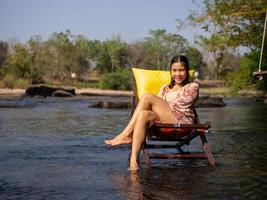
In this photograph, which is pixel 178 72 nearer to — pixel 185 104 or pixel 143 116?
pixel 185 104

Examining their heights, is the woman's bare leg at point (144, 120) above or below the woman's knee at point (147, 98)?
below

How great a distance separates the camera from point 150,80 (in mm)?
6355

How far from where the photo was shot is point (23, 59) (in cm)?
A: 5269

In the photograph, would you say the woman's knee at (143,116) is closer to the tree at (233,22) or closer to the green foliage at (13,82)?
the tree at (233,22)

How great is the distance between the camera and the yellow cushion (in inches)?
A: 249

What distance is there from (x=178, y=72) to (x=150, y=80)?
0.67 meters

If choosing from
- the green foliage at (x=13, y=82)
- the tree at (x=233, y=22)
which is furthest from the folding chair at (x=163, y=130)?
the green foliage at (x=13, y=82)

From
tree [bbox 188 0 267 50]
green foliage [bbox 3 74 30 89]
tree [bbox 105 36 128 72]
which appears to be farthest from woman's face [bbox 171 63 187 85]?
tree [bbox 105 36 128 72]

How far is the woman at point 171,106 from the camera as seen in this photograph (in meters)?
5.42

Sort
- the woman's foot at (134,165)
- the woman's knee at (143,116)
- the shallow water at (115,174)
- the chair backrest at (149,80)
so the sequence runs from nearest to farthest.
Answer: the shallow water at (115,174), the woman's foot at (134,165), the woman's knee at (143,116), the chair backrest at (149,80)

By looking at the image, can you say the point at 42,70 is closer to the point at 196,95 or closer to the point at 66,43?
the point at 66,43

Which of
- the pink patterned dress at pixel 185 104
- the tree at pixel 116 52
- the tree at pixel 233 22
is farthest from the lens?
the tree at pixel 116 52

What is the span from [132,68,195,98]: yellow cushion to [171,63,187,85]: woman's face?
1.91 feet

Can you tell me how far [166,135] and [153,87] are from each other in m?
1.03
